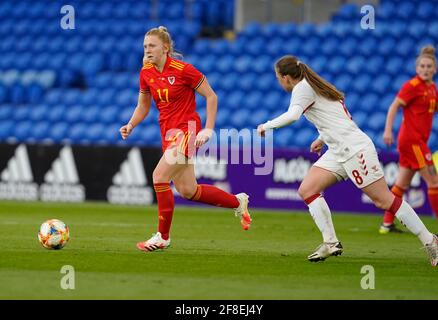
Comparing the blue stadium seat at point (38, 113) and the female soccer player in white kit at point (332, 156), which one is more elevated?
the female soccer player in white kit at point (332, 156)

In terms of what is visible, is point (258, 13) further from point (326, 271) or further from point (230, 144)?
point (326, 271)

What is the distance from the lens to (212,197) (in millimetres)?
10016

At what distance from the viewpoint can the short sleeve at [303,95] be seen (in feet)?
28.7

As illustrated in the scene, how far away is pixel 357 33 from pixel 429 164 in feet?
31.7

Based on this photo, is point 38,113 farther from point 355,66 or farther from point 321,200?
point 321,200

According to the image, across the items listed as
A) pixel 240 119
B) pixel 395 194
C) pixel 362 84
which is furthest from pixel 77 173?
pixel 395 194

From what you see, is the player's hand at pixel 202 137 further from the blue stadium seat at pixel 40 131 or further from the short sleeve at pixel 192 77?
the blue stadium seat at pixel 40 131

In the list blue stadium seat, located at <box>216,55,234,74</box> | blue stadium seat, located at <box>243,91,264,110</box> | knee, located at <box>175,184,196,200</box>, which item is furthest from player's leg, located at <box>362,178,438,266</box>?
blue stadium seat, located at <box>216,55,234,74</box>

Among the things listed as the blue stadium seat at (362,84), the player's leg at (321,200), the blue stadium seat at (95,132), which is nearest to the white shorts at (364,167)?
the player's leg at (321,200)

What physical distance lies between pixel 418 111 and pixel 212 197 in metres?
3.90

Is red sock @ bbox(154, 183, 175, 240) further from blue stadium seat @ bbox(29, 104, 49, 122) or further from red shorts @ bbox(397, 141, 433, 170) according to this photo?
blue stadium seat @ bbox(29, 104, 49, 122)

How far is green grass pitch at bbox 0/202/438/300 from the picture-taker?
7.03m

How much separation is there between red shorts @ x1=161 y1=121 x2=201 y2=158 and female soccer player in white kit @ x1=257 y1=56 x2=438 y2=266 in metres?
1.18

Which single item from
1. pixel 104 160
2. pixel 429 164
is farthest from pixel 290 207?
pixel 429 164
